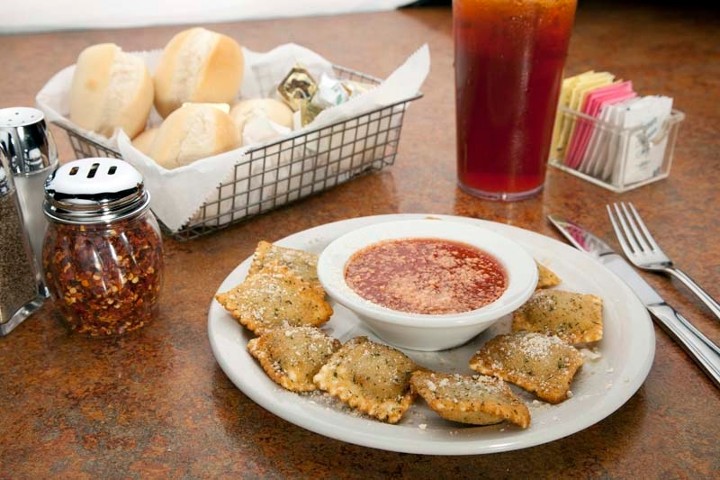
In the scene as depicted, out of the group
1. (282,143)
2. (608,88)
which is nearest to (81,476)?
(282,143)

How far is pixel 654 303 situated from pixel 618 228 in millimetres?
266

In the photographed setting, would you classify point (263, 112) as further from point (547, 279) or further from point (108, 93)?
point (547, 279)

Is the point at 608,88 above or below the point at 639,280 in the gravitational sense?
above

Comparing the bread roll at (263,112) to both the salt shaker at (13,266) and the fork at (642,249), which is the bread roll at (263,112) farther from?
the fork at (642,249)

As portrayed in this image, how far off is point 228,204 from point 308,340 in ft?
1.38

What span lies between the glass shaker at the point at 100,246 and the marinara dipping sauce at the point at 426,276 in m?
0.26

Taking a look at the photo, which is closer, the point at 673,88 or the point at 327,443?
the point at 327,443

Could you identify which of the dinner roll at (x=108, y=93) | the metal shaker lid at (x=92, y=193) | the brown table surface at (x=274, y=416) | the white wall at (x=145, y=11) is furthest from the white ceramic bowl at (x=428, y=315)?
the white wall at (x=145, y=11)

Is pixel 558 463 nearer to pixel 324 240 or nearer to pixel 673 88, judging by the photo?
pixel 324 240

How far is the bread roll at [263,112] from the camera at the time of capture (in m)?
1.37

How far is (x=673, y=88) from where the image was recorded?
194 centimetres

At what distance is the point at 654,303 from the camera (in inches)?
41.8

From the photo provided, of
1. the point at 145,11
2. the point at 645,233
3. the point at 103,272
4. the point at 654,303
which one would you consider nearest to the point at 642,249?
the point at 645,233

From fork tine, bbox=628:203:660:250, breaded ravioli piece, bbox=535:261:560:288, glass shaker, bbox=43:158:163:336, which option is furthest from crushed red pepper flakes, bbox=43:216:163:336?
fork tine, bbox=628:203:660:250
